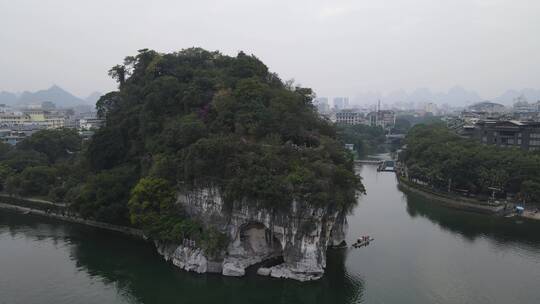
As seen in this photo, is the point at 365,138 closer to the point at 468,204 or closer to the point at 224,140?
the point at 468,204

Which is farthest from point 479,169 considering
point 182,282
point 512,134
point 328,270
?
point 182,282

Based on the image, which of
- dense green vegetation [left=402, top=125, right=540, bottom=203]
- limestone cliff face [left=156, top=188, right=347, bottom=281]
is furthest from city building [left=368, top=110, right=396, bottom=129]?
limestone cliff face [left=156, top=188, right=347, bottom=281]

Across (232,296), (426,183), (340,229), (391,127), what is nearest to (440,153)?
(426,183)

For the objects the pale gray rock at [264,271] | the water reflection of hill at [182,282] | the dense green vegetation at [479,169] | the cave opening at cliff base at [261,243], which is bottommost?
the water reflection of hill at [182,282]

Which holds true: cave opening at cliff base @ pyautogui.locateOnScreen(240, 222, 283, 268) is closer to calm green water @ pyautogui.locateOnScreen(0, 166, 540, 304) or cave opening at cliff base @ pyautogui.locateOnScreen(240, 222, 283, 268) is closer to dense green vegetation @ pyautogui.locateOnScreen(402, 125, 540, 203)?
calm green water @ pyautogui.locateOnScreen(0, 166, 540, 304)

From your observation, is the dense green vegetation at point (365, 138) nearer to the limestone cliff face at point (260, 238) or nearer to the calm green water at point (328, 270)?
Answer: the calm green water at point (328, 270)

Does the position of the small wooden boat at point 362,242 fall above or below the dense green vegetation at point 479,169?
below

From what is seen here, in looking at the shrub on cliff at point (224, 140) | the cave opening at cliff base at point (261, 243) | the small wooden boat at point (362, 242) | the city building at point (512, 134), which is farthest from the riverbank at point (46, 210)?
the city building at point (512, 134)
